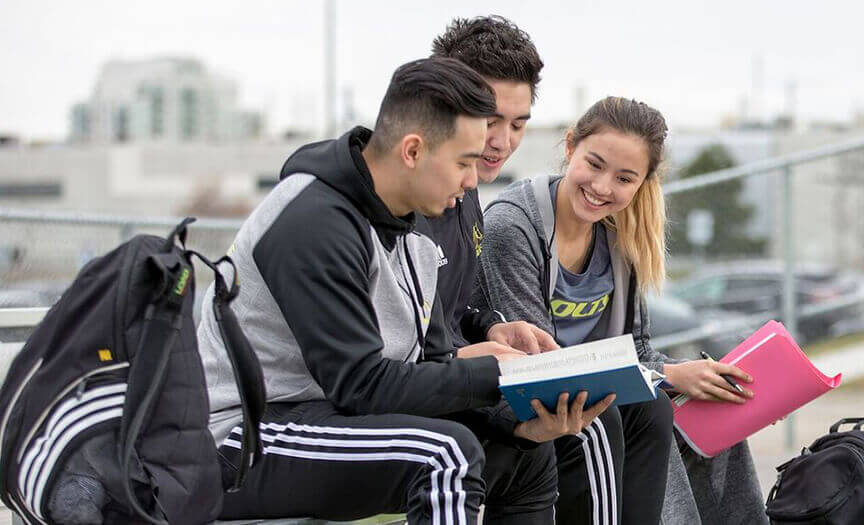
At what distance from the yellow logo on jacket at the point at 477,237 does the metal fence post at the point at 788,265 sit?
12.8 ft

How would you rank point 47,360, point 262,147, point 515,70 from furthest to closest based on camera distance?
point 262,147
point 515,70
point 47,360

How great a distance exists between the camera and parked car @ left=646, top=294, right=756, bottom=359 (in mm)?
6895

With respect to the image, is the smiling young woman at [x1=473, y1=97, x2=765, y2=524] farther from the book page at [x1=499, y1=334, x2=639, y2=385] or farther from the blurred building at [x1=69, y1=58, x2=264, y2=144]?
the blurred building at [x1=69, y1=58, x2=264, y2=144]

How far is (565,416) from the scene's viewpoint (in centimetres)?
251

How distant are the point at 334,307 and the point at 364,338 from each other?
10cm

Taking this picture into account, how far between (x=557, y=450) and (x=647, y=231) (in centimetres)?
83

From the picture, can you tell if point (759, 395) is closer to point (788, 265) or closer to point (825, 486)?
point (825, 486)

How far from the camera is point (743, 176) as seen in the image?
6867 mm

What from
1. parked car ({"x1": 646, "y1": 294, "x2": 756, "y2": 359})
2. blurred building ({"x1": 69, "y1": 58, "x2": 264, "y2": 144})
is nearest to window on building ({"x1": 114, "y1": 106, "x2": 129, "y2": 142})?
blurred building ({"x1": 69, "y1": 58, "x2": 264, "y2": 144})

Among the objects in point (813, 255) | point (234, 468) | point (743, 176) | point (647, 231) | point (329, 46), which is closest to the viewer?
point (234, 468)

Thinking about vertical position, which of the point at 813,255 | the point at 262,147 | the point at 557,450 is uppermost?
the point at 557,450

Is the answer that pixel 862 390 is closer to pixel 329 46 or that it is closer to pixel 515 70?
pixel 515 70

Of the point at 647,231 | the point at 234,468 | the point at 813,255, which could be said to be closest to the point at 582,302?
the point at 647,231

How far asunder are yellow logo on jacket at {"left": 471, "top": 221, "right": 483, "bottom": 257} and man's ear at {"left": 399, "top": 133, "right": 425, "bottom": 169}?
2.28ft
